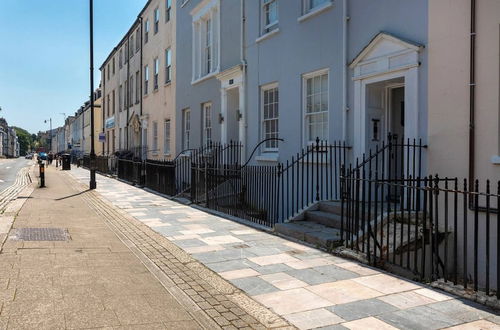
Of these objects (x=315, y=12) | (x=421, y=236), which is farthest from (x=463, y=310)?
(x=315, y=12)

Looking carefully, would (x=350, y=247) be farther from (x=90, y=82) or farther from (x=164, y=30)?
(x=164, y=30)

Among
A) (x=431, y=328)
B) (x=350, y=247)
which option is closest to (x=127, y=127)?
(x=350, y=247)

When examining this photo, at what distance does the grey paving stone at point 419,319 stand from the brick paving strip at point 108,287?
3.49 feet

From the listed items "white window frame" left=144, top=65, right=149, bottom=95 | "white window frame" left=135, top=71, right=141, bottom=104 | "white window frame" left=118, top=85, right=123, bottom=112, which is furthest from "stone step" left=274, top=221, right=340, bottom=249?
"white window frame" left=118, top=85, right=123, bottom=112

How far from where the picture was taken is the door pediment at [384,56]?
786 cm

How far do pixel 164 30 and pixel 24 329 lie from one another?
66.5 feet

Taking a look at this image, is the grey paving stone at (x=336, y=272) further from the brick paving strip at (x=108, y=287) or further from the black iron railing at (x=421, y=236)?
the brick paving strip at (x=108, y=287)

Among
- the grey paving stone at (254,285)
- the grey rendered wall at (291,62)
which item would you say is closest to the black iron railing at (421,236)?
the grey paving stone at (254,285)

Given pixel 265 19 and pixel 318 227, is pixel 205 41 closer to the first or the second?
pixel 265 19

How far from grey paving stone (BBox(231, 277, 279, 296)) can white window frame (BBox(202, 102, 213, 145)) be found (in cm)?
1174

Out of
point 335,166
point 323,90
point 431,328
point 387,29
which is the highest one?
point 387,29

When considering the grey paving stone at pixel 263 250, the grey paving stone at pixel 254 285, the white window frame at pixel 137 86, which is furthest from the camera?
the white window frame at pixel 137 86

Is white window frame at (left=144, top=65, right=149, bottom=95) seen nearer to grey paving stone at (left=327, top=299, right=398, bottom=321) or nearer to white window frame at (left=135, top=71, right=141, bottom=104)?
Result: white window frame at (left=135, top=71, right=141, bottom=104)

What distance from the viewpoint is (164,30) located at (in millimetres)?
22484
